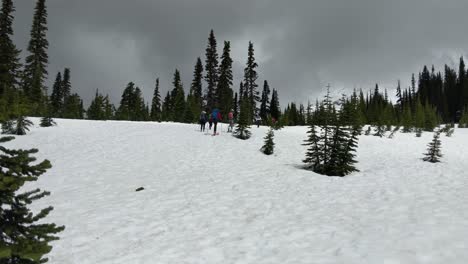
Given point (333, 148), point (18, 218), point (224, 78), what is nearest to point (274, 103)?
point (224, 78)

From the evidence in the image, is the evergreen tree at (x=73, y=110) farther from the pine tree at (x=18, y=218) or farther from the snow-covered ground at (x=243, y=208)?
the pine tree at (x=18, y=218)

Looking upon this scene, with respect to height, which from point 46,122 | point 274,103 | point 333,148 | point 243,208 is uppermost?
point 274,103

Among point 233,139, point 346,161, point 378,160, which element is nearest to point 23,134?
point 233,139

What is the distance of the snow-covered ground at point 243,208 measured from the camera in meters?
6.85

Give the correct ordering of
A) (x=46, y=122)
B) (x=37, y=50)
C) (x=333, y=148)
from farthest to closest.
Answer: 1. (x=37, y=50)
2. (x=46, y=122)
3. (x=333, y=148)

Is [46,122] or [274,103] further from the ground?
[274,103]

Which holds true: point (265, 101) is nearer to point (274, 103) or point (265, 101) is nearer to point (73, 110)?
point (274, 103)

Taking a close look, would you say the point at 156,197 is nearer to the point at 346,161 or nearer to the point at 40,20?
the point at 346,161

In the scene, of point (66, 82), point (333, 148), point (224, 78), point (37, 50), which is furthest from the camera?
point (66, 82)

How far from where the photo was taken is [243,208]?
10.5m

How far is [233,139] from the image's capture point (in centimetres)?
2517

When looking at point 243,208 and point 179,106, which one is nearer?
point 243,208

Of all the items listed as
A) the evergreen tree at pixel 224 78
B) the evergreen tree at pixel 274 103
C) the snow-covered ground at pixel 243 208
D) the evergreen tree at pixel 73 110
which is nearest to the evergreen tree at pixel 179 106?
the evergreen tree at pixel 224 78

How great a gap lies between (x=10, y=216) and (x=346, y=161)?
598 inches
